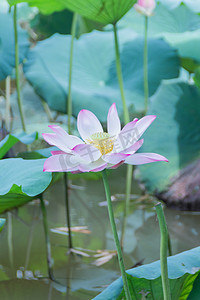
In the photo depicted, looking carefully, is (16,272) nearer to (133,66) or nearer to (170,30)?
(133,66)

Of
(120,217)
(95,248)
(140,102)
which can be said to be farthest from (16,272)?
(140,102)

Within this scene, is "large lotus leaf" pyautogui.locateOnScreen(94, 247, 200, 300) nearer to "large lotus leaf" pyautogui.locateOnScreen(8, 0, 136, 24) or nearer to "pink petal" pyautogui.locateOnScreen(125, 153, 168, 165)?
"pink petal" pyautogui.locateOnScreen(125, 153, 168, 165)

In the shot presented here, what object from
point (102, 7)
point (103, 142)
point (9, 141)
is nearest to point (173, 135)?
point (102, 7)

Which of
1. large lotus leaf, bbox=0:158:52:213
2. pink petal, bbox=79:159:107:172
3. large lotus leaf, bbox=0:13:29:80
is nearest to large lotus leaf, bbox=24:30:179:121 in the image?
large lotus leaf, bbox=0:13:29:80

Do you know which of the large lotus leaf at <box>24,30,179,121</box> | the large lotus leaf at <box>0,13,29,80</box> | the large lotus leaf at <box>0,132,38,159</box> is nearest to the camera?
the large lotus leaf at <box>0,132,38,159</box>

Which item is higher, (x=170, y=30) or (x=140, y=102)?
(x=170, y=30)

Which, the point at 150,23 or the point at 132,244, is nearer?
the point at 132,244
